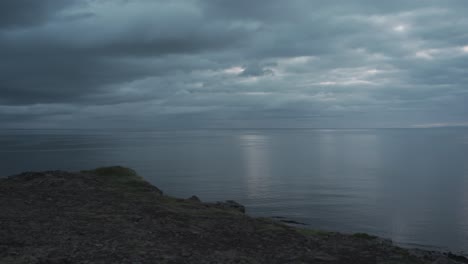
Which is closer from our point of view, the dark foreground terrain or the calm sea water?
the dark foreground terrain

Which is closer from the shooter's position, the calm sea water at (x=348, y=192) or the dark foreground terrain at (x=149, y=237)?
the dark foreground terrain at (x=149, y=237)

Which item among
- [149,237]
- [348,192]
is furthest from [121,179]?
[348,192]

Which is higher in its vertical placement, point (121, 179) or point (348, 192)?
point (121, 179)

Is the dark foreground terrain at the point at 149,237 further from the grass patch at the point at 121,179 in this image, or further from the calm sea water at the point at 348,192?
the calm sea water at the point at 348,192

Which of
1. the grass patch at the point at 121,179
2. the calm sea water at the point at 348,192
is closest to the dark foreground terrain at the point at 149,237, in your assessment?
the grass patch at the point at 121,179

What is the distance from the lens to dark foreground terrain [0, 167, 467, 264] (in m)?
11.9

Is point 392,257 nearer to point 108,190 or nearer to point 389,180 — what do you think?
point 108,190

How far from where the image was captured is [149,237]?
14.0 meters

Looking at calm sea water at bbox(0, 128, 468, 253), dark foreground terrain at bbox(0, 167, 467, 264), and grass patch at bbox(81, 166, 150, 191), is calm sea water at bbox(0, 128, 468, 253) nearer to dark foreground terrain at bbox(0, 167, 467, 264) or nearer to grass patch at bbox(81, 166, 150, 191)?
grass patch at bbox(81, 166, 150, 191)

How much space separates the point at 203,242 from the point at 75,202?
9.37m

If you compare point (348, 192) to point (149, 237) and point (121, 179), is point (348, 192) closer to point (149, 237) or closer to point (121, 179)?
point (121, 179)

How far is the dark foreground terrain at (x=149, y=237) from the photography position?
1188 cm

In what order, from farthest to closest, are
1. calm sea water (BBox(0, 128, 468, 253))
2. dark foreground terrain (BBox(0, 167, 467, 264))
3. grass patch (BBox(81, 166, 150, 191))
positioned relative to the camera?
calm sea water (BBox(0, 128, 468, 253)) < grass patch (BBox(81, 166, 150, 191)) < dark foreground terrain (BBox(0, 167, 467, 264))

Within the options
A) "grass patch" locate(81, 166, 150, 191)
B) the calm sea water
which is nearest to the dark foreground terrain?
"grass patch" locate(81, 166, 150, 191)
